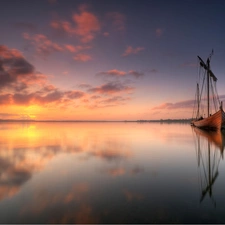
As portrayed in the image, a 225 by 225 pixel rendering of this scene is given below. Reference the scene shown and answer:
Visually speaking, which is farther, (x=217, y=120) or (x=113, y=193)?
(x=217, y=120)

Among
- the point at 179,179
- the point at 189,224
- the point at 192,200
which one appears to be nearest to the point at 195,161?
the point at 179,179

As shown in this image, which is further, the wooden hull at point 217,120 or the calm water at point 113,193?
the wooden hull at point 217,120

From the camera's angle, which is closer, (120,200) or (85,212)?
(85,212)

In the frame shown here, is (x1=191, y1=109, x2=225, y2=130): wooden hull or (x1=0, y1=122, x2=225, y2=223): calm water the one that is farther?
(x1=191, y1=109, x2=225, y2=130): wooden hull

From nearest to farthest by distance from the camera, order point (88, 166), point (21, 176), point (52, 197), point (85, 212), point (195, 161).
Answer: point (85, 212) → point (52, 197) → point (21, 176) → point (88, 166) → point (195, 161)

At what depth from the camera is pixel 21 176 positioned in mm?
10211

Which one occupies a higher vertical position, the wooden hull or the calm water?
the wooden hull

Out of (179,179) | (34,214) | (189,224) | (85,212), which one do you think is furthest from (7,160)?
(189,224)

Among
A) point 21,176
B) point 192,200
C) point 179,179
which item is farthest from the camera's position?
point 21,176

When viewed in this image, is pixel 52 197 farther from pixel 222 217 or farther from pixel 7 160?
pixel 7 160

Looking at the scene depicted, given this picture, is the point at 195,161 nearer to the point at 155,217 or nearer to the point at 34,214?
the point at 155,217

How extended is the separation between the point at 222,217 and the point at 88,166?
8838 millimetres

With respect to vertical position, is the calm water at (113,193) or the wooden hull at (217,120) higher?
the wooden hull at (217,120)

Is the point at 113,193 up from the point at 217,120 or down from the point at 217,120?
down
